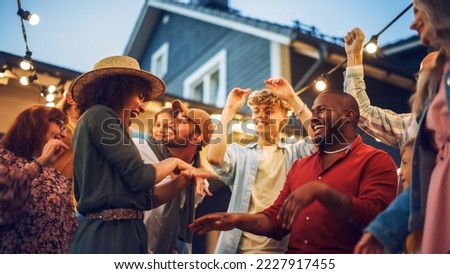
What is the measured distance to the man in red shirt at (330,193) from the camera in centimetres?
241

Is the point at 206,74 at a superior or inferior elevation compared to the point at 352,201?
superior

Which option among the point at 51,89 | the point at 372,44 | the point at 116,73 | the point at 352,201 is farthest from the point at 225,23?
the point at 352,201

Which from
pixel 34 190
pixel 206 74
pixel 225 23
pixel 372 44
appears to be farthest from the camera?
pixel 206 74

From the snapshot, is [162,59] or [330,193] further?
[162,59]

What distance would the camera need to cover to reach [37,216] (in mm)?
2871

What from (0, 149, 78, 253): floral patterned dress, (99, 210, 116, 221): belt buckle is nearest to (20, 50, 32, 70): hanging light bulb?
(0, 149, 78, 253): floral patterned dress

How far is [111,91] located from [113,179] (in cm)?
42

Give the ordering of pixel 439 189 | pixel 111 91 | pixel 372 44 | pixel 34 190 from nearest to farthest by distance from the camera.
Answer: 1. pixel 439 189
2. pixel 111 91
3. pixel 34 190
4. pixel 372 44

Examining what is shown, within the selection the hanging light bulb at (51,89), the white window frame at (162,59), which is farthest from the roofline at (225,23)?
the hanging light bulb at (51,89)

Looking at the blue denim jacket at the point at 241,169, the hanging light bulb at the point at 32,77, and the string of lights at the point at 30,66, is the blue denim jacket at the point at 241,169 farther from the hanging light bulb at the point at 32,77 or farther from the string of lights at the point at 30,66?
the hanging light bulb at the point at 32,77

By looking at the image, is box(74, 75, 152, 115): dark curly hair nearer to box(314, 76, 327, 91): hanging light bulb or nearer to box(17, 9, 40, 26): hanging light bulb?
box(17, 9, 40, 26): hanging light bulb

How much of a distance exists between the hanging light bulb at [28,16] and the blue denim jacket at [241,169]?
1274 mm

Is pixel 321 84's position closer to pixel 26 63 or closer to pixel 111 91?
pixel 111 91
